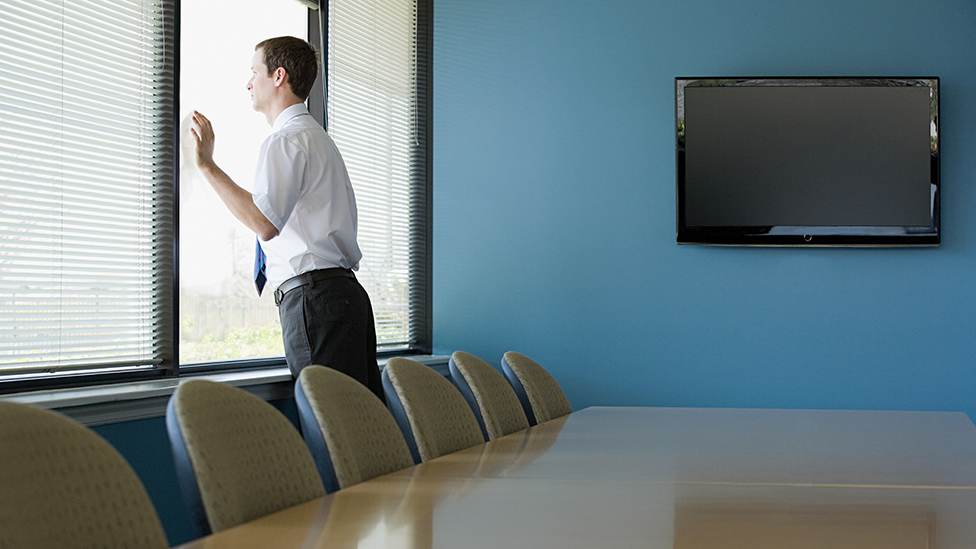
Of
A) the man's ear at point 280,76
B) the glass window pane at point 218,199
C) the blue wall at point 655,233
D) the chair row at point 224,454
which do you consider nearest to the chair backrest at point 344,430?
the chair row at point 224,454

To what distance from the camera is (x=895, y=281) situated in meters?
4.07

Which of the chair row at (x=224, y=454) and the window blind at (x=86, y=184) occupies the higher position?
the window blind at (x=86, y=184)

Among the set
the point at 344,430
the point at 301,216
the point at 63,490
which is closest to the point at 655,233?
the point at 301,216

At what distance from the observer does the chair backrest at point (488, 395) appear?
231 cm

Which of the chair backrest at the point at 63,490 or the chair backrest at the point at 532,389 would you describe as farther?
the chair backrest at the point at 532,389

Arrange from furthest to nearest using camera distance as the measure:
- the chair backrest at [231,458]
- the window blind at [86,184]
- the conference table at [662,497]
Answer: the window blind at [86,184] < the chair backrest at [231,458] < the conference table at [662,497]

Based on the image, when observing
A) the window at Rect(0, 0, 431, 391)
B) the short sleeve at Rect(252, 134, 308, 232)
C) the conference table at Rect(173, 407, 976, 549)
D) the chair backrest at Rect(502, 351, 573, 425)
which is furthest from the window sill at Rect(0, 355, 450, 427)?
the conference table at Rect(173, 407, 976, 549)

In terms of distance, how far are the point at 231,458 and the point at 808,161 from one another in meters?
3.52

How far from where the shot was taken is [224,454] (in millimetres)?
1250

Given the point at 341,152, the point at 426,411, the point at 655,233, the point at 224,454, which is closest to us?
the point at 224,454

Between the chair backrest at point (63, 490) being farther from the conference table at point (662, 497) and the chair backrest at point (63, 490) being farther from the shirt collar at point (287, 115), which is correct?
the shirt collar at point (287, 115)

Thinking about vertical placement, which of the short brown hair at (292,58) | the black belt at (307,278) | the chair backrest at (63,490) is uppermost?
the short brown hair at (292,58)

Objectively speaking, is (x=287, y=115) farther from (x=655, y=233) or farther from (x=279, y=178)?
(x=655, y=233)

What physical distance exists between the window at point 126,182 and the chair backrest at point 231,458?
140 cm
